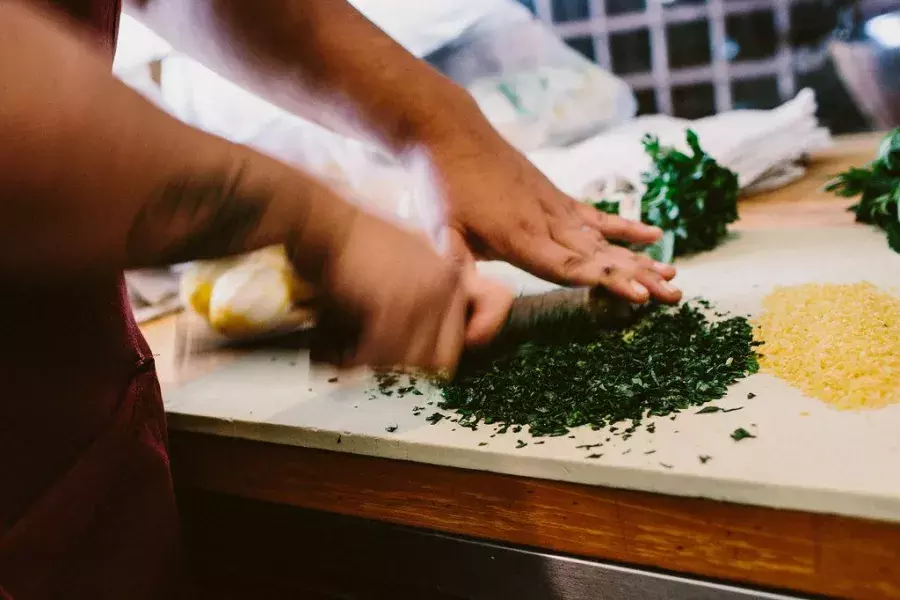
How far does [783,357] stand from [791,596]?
22 cm

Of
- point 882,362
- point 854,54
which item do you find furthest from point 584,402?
point 854,54

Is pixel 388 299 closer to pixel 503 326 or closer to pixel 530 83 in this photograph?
pixel 503 326

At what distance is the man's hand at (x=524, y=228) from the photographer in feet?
2.51

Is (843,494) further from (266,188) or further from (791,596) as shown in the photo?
(266,188)

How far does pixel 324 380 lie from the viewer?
2.41ft

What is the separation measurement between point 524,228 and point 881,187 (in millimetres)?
556

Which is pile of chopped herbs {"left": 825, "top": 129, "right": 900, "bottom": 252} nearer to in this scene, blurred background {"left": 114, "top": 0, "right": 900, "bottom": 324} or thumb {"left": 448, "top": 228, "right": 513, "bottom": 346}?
blurred background {"left": 114, "top": 0, "right": 900, "bottom": 324}

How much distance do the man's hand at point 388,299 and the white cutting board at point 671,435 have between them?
78 millimetres

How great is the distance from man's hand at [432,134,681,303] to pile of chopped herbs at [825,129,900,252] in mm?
351

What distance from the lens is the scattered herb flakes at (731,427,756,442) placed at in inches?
19.1

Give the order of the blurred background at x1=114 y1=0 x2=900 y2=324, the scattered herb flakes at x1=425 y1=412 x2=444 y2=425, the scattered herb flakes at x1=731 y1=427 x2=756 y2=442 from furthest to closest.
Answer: the blurred background at x1=114 y1=0 x2=900 y2=324, the scattered herb flakes at x1=425 y1=412 x2=444 y2=425, the scattered herb flakes at x1=731 y1=427 x2=756 y2=442

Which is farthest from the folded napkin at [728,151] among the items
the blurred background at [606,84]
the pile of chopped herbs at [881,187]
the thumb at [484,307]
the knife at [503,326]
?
the thumb at [484,307]

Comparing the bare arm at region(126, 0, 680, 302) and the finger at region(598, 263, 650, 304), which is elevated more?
the bare arm at region(126, 0, 680, 302)

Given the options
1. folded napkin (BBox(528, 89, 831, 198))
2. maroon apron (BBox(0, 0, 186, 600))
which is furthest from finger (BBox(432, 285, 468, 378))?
folded napkin (BBox(528, 89, 831, 198))
